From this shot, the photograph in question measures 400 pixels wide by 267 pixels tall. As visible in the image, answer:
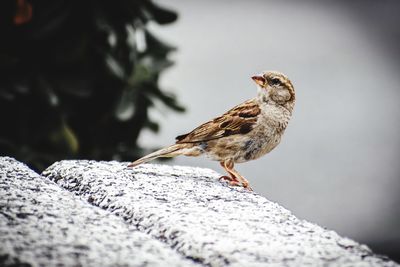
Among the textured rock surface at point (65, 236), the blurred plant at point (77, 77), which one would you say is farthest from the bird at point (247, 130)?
the textured rock surface at point (65, 236)

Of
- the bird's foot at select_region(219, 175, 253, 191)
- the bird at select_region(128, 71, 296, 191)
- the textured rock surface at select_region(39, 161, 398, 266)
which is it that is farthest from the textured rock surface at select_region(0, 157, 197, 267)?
the bird at select_region(128, 71, 296, 191)

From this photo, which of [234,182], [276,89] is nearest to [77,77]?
[276,89]

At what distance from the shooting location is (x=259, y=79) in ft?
8.87

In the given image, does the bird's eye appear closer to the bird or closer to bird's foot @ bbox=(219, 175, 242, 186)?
the bird

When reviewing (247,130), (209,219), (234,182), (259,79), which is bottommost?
(209,219)

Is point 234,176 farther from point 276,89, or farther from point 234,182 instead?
point 276,89

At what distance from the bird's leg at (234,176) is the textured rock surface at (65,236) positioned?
0.79m

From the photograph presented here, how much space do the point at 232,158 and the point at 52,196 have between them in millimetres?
1050

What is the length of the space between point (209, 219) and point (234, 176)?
0.88 m

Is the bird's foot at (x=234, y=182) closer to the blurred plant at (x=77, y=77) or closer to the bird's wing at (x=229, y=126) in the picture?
the bird's wing at (x=229, y=126)

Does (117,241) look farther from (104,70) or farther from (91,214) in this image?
(104,70)

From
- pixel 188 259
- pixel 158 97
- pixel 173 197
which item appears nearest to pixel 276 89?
pixel 158 97

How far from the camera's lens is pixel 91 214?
1.58 m

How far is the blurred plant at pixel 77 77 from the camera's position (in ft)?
9.77
